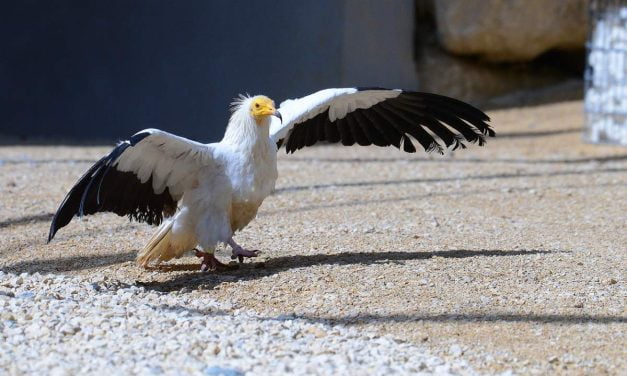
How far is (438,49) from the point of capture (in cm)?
1342

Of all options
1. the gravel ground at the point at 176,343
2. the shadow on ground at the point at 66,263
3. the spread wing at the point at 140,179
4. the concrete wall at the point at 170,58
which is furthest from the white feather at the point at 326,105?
the concrete wall at the point at 170,58

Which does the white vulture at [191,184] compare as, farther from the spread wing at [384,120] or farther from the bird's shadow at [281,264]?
the spread wing at [384,120]

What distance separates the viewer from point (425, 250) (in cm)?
591

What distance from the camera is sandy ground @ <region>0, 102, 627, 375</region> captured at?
173 inches

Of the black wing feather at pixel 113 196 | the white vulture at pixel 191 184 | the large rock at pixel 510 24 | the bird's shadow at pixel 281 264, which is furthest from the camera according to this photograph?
the large rock at pixel 510 24

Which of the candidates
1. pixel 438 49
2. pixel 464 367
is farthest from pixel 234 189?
pixel 438 49

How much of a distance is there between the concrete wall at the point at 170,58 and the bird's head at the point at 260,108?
6.47 meters

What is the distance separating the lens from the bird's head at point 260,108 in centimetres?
537

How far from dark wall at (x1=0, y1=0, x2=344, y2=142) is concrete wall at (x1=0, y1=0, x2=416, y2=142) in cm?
1

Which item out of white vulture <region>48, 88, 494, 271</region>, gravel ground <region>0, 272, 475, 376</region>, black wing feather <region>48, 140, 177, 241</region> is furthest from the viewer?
white vulture <region>48, 88, 494, 271</region>

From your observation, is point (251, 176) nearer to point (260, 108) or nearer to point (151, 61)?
point (260, 108)

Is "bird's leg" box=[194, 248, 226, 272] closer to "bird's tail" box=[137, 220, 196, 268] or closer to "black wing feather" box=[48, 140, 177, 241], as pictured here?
"bird's tail" box=[137, 220, 196, 268]

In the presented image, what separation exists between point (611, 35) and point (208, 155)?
6411mm

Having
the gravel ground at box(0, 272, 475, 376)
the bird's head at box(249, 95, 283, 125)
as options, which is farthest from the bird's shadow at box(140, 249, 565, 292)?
the bird's head at box(249, 95, 283, 125)
